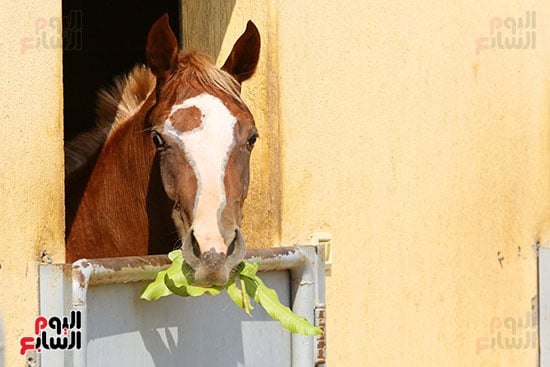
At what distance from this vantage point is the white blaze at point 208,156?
338 centimetres

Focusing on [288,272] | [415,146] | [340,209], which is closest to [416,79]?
[415,146]

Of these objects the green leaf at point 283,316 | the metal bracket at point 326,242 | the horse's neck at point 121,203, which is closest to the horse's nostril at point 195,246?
the green leaf at point 283,316

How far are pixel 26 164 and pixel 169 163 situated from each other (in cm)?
50

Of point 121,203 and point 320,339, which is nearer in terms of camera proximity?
point 121,203

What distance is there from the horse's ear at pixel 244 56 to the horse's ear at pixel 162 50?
0.24 m

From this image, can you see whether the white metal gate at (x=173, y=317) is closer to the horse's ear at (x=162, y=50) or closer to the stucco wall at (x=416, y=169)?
the stucco wall at (x=416, y=169)

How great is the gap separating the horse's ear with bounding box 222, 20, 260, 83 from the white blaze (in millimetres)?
397

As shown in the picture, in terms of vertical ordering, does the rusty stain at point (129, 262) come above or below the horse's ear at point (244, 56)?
below

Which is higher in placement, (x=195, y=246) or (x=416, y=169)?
(x=416, y=169)

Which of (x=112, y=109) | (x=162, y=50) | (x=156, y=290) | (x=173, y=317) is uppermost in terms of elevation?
(x=162, y=50)

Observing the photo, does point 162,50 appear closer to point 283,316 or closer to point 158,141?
point 158,141

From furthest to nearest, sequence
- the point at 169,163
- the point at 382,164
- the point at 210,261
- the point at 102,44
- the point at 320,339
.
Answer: the point at 102,44 < the point at 382,164 < the point at 320,339 < the point at 169,163 < the point at 210,261

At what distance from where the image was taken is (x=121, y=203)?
165 inches

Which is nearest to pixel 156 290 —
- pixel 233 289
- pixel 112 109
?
Result: pixel 233 289
